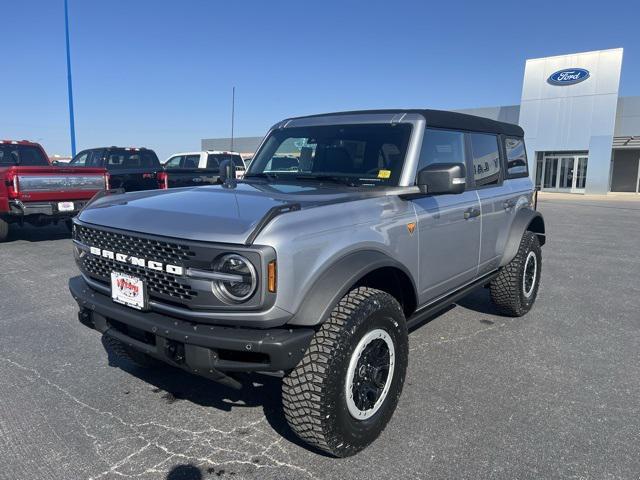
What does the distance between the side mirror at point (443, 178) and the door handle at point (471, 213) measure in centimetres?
71

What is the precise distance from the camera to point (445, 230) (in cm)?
362

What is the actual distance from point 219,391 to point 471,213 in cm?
240

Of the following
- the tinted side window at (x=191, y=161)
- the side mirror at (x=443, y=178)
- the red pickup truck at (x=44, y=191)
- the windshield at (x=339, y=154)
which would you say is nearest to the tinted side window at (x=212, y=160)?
the tinted side window at (x=191, y=161)

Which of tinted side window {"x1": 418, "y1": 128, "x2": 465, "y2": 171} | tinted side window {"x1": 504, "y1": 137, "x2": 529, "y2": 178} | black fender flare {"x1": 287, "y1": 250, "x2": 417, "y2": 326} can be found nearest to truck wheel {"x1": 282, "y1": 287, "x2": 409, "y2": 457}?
black fender flare {"x1": 287, "y1": 250, "x2": 417, "y2": 326}

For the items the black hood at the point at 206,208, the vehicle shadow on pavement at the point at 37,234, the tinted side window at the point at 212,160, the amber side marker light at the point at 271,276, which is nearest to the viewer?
the amber side marker light at the point at 271,276

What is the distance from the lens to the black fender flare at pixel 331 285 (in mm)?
2402

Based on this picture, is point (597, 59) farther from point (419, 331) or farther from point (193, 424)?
point (193, 424)

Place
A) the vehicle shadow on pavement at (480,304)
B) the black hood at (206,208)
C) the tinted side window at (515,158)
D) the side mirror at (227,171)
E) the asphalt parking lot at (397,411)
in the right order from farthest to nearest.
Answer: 1. the vehicle shadow on pavement at (480,304)
2. the tinted side window at (515,158)
3. the side mirror at (227,171)
4. the asphalt parking lot at (397,411)
5. the black hood at (206,208)

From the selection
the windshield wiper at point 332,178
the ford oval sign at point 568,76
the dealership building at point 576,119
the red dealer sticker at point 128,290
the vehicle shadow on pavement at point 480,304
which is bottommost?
the vehicle shadow on pavement at point 480,304

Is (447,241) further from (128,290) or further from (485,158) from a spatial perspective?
(128,290)

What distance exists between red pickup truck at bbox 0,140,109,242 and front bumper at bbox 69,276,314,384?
23.8 ft

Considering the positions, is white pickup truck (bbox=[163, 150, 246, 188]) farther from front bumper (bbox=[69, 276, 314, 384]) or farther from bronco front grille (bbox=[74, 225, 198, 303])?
front bumper (bbox=[69, 276, 314, 384])

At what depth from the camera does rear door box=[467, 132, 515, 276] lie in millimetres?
4273

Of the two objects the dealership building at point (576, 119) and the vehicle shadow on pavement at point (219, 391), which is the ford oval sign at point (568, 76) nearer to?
the dealership building at point (576, 119)
